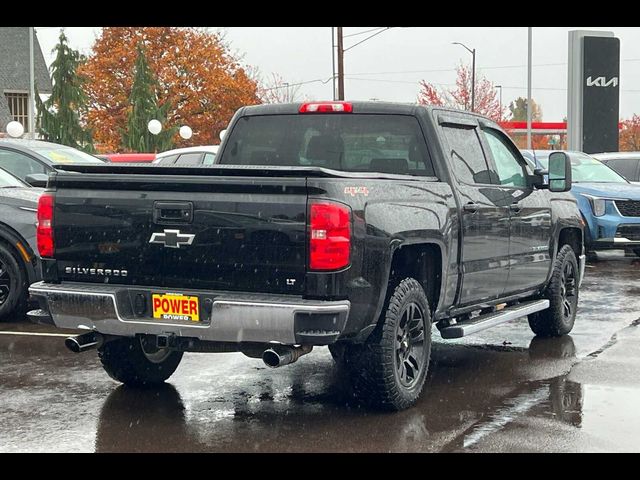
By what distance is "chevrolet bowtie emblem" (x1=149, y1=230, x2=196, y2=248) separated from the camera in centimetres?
591

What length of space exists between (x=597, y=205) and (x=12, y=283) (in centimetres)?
932

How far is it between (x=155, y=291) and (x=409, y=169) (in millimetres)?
2115

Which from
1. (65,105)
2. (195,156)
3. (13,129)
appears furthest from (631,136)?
(195,156)

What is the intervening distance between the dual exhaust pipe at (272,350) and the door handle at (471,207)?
172cm

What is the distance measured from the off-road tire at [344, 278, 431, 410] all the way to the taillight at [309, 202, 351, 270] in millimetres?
691

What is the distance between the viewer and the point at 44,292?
6.23 metres

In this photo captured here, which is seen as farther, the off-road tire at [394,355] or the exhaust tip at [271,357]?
the off-road tire at [394,355]

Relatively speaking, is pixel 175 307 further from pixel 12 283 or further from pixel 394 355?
pixel 12 283

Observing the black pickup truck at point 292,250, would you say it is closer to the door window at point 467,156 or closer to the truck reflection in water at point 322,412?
the door window at point 467,156

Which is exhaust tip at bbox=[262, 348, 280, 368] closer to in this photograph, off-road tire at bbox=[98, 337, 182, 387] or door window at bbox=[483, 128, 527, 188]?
off-road tire at bbox=[98, 337, 182, 387]

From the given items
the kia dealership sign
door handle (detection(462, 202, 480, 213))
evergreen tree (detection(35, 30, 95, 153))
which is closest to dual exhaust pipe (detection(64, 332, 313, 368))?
door handle (detection(462, 202, 480, 213))

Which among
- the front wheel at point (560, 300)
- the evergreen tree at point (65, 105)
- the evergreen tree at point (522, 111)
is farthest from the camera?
the evergreen tree at point (522, 111)

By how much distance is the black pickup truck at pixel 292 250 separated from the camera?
18.7 feet

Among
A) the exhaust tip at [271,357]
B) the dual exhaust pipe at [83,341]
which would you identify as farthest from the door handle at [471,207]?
the dual exhaust pipe at [83,341]
